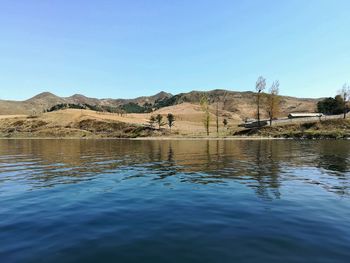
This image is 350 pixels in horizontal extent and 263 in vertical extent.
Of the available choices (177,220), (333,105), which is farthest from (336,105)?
(177,220)

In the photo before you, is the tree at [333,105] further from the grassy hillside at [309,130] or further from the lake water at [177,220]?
the lake water at [177,220]

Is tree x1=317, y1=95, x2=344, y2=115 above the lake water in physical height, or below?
above

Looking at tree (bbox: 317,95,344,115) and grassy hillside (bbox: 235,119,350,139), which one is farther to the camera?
tree (bbox: 317,95,344,115)

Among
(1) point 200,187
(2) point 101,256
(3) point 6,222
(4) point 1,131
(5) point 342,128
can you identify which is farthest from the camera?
(4) point 1,131

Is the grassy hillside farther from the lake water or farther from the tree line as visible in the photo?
the lake water

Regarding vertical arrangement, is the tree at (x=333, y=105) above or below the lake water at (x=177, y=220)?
above

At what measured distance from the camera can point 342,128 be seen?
124 metres

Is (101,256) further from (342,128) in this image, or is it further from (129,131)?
(129,131)

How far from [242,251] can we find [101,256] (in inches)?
216

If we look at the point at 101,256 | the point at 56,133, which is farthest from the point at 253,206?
the point at 56,133

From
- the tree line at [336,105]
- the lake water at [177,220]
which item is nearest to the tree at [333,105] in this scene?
the tree line at [336,105]

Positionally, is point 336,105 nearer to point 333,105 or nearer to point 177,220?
point 333,105

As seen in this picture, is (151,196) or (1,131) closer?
(151,196)

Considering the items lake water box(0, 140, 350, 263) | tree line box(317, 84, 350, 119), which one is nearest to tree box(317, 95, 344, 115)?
tree line box(317, 84, 350, 119)
